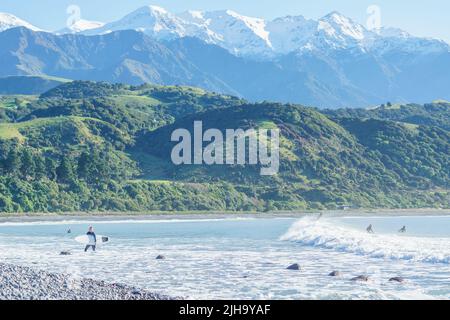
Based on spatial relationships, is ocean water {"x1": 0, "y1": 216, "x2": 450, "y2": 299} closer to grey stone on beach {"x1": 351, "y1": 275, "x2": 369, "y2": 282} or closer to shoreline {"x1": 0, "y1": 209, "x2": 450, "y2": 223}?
grey stone on beach {"x1": 351, "y1": 275, "x2": 369, "y2": 282}

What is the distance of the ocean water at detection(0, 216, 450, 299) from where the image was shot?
131 ft

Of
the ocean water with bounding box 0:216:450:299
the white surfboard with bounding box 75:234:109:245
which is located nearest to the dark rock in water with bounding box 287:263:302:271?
the ocean water with bounding box 0:216:450:299

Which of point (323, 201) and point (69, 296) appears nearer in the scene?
point (69, 296)

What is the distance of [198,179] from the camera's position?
17612 centimetres

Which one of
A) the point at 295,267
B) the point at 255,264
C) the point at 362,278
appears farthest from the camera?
the point at 255,264

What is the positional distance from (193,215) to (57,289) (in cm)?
11397

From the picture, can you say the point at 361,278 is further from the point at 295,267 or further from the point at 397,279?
the point at 295,267

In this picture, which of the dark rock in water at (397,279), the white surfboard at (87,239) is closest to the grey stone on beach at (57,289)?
the dark rock in water at (397,279)

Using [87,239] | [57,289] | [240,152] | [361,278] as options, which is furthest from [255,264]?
[240,152]

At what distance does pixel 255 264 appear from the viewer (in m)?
53.5
